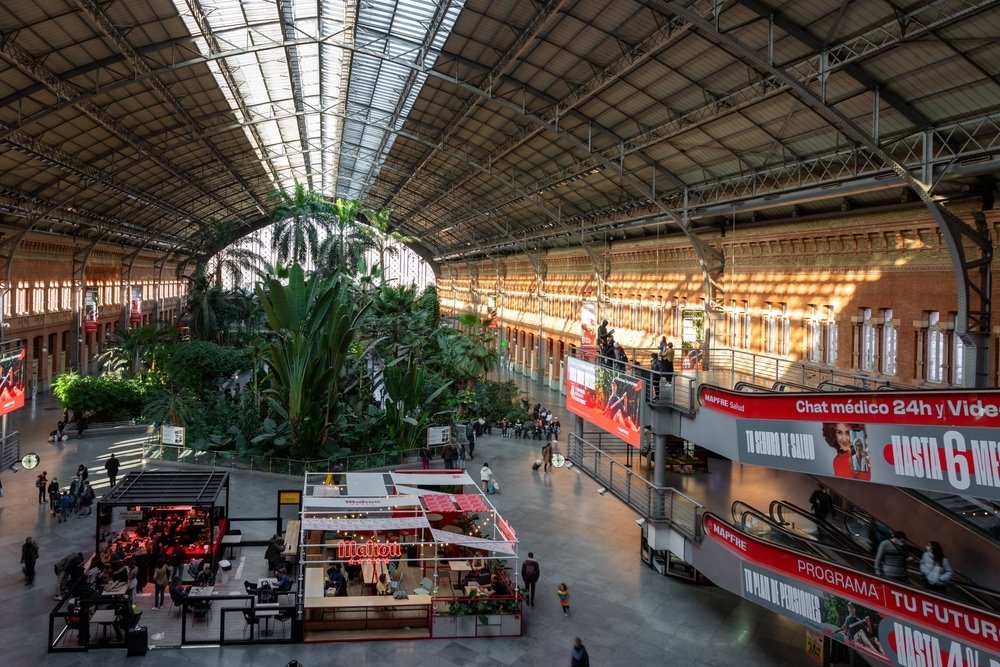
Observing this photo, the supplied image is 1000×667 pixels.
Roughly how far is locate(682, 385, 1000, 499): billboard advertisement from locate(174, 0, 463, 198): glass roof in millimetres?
16781

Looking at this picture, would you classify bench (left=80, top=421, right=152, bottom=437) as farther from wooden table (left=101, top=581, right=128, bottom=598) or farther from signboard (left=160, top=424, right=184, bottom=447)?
wooden table (left=101, top=581, right=128, bottom=598)

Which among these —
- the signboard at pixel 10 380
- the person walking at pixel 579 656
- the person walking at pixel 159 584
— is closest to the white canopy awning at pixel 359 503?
the person walking at pixel 159 584

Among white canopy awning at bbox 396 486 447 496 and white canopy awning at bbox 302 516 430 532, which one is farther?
white canopy awning at bbox 396 486 447 496

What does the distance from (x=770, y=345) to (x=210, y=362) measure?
76.7 feet

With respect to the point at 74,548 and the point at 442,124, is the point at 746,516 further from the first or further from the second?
the point at 442,124

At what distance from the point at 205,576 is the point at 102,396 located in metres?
19.5

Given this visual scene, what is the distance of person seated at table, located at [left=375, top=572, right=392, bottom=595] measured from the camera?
49.7 feet

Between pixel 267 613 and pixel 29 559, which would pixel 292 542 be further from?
pixel 29 559

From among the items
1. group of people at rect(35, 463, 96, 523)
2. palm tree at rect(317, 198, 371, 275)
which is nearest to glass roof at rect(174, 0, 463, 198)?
palm tree at rect(317, 198, 371, 275)

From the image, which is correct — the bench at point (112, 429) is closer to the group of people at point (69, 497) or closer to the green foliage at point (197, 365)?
the green foliage at point (197, 365)

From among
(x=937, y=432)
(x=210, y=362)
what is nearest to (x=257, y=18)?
(x=210, y=362)

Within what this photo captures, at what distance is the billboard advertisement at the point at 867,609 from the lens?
9141 mm

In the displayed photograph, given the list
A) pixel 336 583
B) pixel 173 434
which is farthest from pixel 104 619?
pixel 173 434

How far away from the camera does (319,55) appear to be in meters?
32.3
